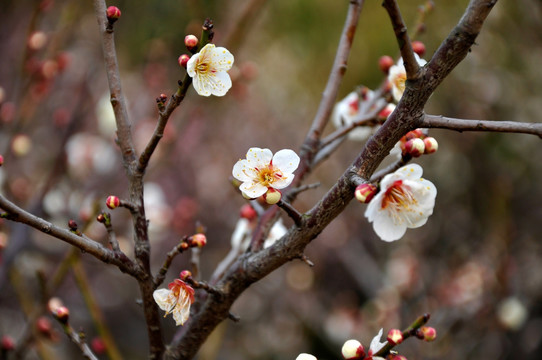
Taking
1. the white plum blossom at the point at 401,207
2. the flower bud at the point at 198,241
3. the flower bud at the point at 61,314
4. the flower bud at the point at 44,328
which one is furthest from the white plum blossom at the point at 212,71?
the flower bud at the point at 44,328

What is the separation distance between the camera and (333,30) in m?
3.62

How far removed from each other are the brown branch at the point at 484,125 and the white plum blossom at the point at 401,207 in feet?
0.34

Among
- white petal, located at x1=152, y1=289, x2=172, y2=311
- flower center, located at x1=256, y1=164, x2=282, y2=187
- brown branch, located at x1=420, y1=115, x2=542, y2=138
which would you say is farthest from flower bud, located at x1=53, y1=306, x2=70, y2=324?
brown branch, located at x1=420, y1=115, x2=542, y2=138

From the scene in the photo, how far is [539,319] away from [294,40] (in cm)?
261

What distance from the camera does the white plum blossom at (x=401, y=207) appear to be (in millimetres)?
891

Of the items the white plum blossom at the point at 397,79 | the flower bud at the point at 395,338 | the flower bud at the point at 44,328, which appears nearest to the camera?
the flower bud at the point at 395,338

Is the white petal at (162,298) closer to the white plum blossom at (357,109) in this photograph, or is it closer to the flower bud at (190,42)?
the flower bud at (190,42)

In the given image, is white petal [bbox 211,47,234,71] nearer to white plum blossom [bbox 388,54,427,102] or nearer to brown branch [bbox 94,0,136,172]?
brown branch [bbox 94,0,136,172]

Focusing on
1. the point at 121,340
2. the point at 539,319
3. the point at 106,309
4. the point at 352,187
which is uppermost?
the point at 106,309

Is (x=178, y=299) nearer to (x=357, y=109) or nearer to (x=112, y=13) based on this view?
(x=112, y=13)

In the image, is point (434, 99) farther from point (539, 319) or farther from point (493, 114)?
point (539, 319)

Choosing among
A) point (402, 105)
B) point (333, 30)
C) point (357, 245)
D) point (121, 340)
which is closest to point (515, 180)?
point (357, 245)

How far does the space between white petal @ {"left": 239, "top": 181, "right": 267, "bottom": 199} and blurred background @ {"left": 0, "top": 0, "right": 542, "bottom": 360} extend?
3.84 ft

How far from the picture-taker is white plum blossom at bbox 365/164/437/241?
89cm
